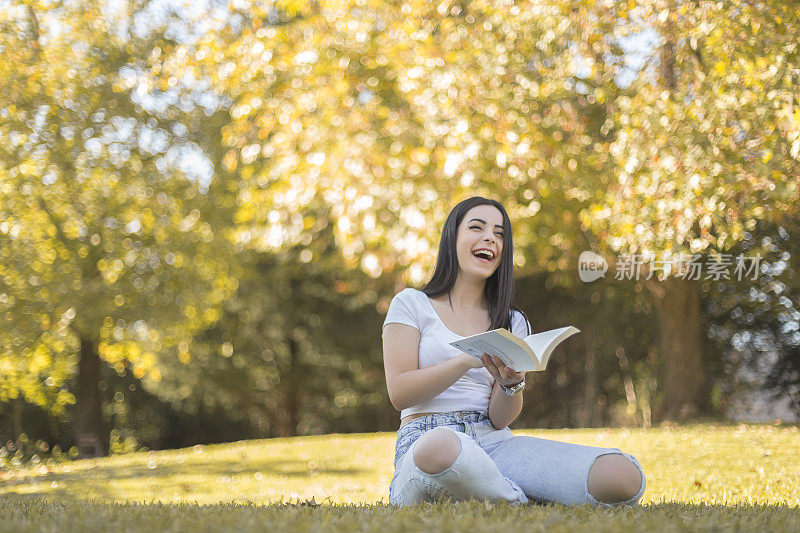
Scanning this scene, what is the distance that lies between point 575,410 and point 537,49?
9.42 metres

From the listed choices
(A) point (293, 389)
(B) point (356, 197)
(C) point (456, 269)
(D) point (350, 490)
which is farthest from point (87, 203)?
(C) point (456, 269)

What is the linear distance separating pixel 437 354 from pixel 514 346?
751 millimetres

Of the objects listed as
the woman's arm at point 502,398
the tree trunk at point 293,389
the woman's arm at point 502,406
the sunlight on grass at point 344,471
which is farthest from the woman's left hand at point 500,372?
the tree trunk at point 293,389

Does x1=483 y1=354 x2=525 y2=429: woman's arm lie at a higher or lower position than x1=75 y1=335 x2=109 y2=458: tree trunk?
higher

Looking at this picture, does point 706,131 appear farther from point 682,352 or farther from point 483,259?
point 682,352

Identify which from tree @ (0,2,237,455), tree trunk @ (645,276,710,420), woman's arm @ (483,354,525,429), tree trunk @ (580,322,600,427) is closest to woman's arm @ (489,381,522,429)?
woman's arm @ (483,354,525,429)

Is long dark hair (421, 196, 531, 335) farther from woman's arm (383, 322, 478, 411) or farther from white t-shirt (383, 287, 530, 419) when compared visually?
woman's arm (383, 322, 478, 411)

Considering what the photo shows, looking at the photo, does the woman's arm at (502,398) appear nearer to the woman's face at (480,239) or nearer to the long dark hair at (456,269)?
the long dark hair at (456,269)

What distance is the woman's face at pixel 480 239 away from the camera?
14.3 feet

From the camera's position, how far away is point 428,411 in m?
4.08

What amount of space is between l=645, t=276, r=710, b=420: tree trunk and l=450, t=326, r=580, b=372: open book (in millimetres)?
8747

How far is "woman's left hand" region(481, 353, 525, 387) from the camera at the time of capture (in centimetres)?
372

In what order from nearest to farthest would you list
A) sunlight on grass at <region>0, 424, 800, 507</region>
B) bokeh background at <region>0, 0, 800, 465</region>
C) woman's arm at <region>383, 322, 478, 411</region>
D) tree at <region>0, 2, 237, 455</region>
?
woman's arm at <region>383, 322, 478, 411</region>, sunlight on grass at <region>0, 424, 800, 507</region>, bokeh background at <region>0, 0, 800, 465</region>, tree at <region>0, 2, 237, 455</region>

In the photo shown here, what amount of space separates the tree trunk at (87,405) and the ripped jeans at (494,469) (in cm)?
1433
